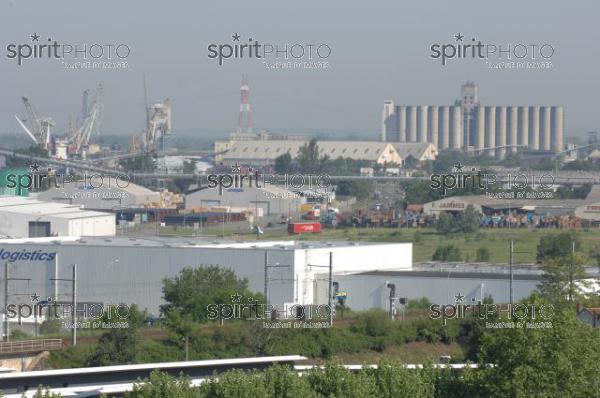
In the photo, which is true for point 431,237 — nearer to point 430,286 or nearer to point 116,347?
point 430,286

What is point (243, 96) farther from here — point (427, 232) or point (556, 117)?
point (427, 232)

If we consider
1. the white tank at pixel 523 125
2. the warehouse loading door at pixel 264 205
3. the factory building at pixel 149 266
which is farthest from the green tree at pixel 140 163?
the factory building at pixel 149 266

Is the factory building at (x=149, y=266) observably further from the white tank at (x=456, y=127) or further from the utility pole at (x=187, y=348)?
the white tank at (x=456, y=127)

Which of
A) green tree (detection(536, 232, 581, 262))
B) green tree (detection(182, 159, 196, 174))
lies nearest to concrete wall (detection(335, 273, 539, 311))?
green tree (detection(536, 232, 581, 262))

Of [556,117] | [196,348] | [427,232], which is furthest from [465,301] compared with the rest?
[556,117]

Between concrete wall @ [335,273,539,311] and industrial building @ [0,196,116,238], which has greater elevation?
industrial building @ [0,196,116,238]

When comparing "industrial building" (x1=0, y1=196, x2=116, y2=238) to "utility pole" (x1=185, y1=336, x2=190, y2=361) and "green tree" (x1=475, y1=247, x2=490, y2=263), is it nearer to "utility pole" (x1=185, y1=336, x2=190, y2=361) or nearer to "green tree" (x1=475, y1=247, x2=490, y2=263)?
"green tree" (x1=475, y1=247, x2=490, y2=263)
